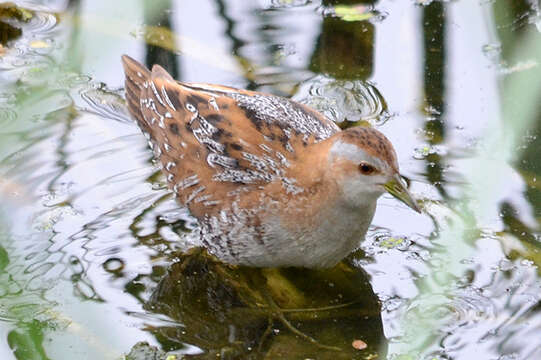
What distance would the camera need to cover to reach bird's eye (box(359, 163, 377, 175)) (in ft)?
12.9

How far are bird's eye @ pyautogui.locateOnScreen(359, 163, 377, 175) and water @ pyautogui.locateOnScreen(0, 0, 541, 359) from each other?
43cm

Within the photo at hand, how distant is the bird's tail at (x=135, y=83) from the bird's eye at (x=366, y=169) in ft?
5.63

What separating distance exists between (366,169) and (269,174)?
2.03ft

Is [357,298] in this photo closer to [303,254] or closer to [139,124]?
[303,254]

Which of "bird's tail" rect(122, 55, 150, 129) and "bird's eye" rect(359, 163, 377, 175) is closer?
"bird's eye" rect(359, 163, 377, 175)

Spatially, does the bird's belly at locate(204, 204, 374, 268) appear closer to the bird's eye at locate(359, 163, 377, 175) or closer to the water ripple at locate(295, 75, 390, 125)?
the bird's eye at locate(359, 163, 377, 175)

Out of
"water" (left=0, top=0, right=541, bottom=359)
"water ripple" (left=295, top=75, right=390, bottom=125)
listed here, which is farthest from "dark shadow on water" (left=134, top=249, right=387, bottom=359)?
Result: "water ripple" (left=295, top=75, right=390, bottom=125)

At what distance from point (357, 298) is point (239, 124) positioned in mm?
1166

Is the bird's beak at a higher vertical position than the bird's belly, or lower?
higher

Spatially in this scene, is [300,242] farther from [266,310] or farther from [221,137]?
[221,137]

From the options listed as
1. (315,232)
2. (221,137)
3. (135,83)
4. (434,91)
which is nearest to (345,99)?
(434,91)

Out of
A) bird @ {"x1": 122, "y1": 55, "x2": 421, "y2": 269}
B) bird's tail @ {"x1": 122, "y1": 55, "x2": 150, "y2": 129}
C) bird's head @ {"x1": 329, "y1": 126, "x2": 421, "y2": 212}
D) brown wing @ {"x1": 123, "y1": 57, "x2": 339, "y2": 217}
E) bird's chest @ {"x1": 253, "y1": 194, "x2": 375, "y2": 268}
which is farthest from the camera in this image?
bird's tail @ {"x1": 122, "y1": 55, "x2": 150, "y2": 129}

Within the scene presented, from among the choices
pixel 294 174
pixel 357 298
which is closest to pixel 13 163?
pixel 294 174

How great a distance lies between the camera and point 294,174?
429cm
